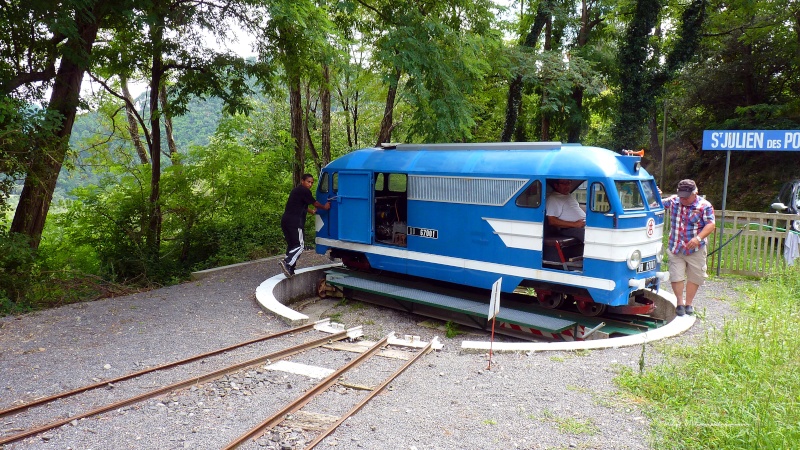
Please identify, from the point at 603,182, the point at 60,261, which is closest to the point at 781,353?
the point at 603,182

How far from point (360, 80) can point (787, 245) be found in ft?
45.5

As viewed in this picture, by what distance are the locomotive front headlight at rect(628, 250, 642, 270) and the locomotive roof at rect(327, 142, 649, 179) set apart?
1.12m

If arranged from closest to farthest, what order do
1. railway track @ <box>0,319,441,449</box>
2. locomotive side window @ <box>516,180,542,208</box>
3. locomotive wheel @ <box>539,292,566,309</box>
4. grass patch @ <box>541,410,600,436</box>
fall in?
grass patch @ <box>541,410,600,436</box>, railway track @ <box>0,319,441,449</box>, locomotive side window @ <box>516,180,542,208</box>, locomotive wheel @ <box>539,292,566,309</box>

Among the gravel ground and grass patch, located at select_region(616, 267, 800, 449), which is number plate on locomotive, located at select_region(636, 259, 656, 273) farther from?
grass patch, located at select_region(616, 267, 800, 449)

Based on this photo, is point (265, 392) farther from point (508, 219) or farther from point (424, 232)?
point (424, 232)

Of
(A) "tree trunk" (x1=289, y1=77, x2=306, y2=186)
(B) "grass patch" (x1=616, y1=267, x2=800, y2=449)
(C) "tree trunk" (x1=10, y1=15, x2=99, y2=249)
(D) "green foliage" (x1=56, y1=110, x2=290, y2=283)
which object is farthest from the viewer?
(A) "tree trunk" (x1=289, y1=77, x2=306, y2=186)

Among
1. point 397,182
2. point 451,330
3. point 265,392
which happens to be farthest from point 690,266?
point 265,392

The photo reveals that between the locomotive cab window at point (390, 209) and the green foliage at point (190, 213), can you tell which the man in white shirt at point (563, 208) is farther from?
the green foliage at point (190, 213)

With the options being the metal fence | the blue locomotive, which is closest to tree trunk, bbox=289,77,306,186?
the blue locomotive

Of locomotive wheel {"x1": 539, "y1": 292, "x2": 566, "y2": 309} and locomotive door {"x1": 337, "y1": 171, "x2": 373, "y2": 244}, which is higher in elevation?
locomotive door {"x1": 337, "y1": 171, "x2": 373, "y2": 244}

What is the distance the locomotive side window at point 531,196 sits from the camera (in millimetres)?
8797

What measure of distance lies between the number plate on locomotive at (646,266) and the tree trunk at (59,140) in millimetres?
10025

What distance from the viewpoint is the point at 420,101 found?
1336cm

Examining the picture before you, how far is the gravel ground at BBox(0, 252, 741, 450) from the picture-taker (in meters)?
4.85
